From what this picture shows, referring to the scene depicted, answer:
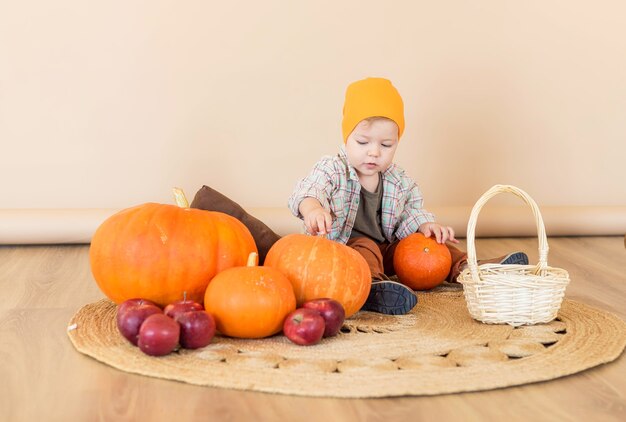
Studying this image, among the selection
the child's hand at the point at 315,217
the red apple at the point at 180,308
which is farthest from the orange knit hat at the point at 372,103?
the red apple at the point at 180,308

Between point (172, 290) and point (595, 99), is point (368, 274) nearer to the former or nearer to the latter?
point (172, 290)

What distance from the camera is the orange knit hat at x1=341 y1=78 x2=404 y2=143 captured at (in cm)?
225

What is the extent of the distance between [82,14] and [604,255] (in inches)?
81.4

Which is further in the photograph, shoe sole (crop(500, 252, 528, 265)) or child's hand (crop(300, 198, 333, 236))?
shoe sole (crop(500, 252, 528, 265))

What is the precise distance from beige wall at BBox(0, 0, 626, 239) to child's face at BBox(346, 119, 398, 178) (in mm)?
896

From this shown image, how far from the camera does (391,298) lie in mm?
1990

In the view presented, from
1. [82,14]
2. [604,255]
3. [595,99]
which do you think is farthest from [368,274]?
[595,99]

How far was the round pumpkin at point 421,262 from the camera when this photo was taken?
2234 millimetres

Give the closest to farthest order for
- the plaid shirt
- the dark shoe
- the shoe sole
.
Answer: the dark shoe < the shoe sole < the plaid shirt

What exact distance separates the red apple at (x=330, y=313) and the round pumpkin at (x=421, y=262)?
545mm

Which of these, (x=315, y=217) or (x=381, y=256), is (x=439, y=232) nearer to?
(x=381, y=256)

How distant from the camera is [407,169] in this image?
3316mm

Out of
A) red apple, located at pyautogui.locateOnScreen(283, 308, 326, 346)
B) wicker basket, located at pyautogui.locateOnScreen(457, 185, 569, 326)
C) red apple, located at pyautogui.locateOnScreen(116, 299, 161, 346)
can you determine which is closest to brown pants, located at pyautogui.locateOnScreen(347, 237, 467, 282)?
wicker basket, located at pyautogui.locateOnScreen(457, 185, 569, 326)

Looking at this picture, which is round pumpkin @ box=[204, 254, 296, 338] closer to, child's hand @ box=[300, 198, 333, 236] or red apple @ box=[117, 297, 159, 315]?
red apple @ box=[117, 297, 159, 315]
